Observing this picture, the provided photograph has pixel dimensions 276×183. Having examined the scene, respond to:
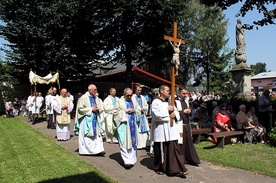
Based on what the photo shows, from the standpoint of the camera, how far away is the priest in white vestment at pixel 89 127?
27.2ft

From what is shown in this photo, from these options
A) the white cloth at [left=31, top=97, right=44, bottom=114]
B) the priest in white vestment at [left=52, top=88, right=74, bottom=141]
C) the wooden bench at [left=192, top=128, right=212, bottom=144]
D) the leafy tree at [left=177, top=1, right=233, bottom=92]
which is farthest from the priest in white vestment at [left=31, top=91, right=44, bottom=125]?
the leafy tree at [left=177, top=1, right=233, bottom=92]

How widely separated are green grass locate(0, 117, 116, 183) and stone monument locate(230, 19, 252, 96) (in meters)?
9.54

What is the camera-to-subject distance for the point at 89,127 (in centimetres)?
827

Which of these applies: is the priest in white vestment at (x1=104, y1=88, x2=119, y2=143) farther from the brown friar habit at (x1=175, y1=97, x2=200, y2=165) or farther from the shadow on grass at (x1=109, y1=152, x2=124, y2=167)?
the brown friar habit at (x1=175, y1=97, x2=200, y2=165)

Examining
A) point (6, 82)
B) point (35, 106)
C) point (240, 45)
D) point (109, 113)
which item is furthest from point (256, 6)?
point (6, 82)

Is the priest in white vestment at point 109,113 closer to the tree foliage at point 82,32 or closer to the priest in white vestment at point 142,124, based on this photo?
the priest in white vestment at point 142,124

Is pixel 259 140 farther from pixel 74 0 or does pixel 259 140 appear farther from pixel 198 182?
pixel 74 0

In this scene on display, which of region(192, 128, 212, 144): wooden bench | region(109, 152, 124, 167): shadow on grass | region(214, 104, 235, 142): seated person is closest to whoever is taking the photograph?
region(109, 152, 124, 167): shadow on grass

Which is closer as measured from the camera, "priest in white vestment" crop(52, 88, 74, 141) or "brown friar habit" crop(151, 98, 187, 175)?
"brown friar habit" crop(151, 98, 187, 175)

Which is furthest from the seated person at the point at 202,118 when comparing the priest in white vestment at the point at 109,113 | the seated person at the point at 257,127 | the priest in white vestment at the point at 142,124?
the priest in white vestment at the point at 109,113

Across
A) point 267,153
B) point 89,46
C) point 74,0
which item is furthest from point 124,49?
point 267,153

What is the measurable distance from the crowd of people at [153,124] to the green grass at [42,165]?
0.82 meters

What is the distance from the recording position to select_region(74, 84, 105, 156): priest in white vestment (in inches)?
326

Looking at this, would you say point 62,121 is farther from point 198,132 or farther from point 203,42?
point 203,42
